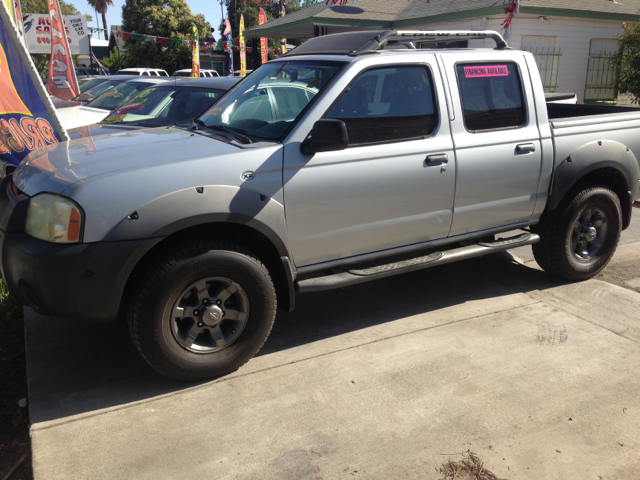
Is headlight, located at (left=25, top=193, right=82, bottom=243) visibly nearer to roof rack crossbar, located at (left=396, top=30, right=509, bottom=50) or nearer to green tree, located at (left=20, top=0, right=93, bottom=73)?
roof rack crossbar, located at (left=396, top=30, right=509, bottom=50)

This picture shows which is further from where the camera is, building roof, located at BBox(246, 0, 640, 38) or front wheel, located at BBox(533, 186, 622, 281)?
building roof, located at BBox(246, 0, 640, 38)

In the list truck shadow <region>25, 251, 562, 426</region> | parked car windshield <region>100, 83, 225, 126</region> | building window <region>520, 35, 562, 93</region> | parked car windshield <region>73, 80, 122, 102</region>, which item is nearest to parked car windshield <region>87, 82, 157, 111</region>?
parked car windshield <region>73, 80, 122, 102</region>

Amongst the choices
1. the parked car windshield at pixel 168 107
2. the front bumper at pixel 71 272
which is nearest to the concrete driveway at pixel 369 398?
the front bumper at pixel 71 272

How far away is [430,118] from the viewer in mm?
4105

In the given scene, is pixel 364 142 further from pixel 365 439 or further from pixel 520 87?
pixel 365 439

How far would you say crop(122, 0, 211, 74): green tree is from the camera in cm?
3966

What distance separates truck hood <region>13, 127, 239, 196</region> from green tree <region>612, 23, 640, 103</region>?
13880 mm

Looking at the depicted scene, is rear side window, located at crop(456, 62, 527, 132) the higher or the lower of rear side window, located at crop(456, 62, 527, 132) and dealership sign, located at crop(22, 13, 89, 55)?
the lower

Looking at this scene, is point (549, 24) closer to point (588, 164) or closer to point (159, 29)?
point (588, 164)

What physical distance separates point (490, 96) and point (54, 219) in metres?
3.23

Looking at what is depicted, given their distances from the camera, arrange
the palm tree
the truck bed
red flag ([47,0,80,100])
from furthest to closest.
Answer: the palm tree, red flag ([47,0,80,100]), the truck bed

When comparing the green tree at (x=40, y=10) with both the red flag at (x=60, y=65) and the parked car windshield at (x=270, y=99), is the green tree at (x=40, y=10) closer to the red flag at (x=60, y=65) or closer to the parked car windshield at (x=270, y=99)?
the red flag at (x=60, y=65)

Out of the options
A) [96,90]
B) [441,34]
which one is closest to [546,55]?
[96,90]

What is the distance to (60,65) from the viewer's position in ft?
25.1
